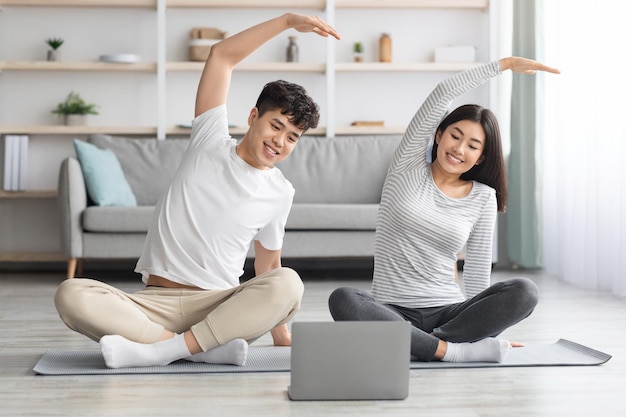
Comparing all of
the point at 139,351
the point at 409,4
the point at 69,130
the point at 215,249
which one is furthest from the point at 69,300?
the point at 409,4

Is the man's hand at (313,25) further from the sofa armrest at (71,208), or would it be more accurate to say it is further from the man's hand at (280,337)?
the sofa armrest at (71,208)

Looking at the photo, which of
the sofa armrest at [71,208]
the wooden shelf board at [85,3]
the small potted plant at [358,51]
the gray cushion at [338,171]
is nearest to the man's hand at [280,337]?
the sofa armrest at [71,208]

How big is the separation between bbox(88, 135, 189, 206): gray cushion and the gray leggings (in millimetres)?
2839

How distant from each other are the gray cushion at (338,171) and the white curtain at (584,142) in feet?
3.11

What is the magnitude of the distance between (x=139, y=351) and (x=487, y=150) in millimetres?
1104

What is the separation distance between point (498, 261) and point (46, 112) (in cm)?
292

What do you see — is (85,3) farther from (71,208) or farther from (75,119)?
(71,208)

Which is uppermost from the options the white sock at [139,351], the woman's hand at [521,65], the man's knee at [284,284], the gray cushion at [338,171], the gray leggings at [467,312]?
the woman's hand at [521,65]

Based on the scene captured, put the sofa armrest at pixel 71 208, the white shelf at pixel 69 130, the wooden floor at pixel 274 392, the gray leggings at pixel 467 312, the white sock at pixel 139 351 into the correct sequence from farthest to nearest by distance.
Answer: the white shelf at pixel 69 130 → the sofa armrest at pixel 71 208 → the gray leggings at pixel 467 312 → the white sock at pixel 139 351 → the wooden floor at pixel 274 392

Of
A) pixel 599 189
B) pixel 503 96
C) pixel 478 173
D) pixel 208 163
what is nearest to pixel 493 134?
pixel 478 173

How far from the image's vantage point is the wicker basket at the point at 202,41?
17.8 ft

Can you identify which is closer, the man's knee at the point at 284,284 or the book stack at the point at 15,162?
the man's knee at the point at 284,284

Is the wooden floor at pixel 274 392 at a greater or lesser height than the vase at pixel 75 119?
lesser

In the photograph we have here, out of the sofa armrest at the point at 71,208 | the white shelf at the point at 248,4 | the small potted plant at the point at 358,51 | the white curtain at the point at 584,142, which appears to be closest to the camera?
the white curtain at the point at 584,142
